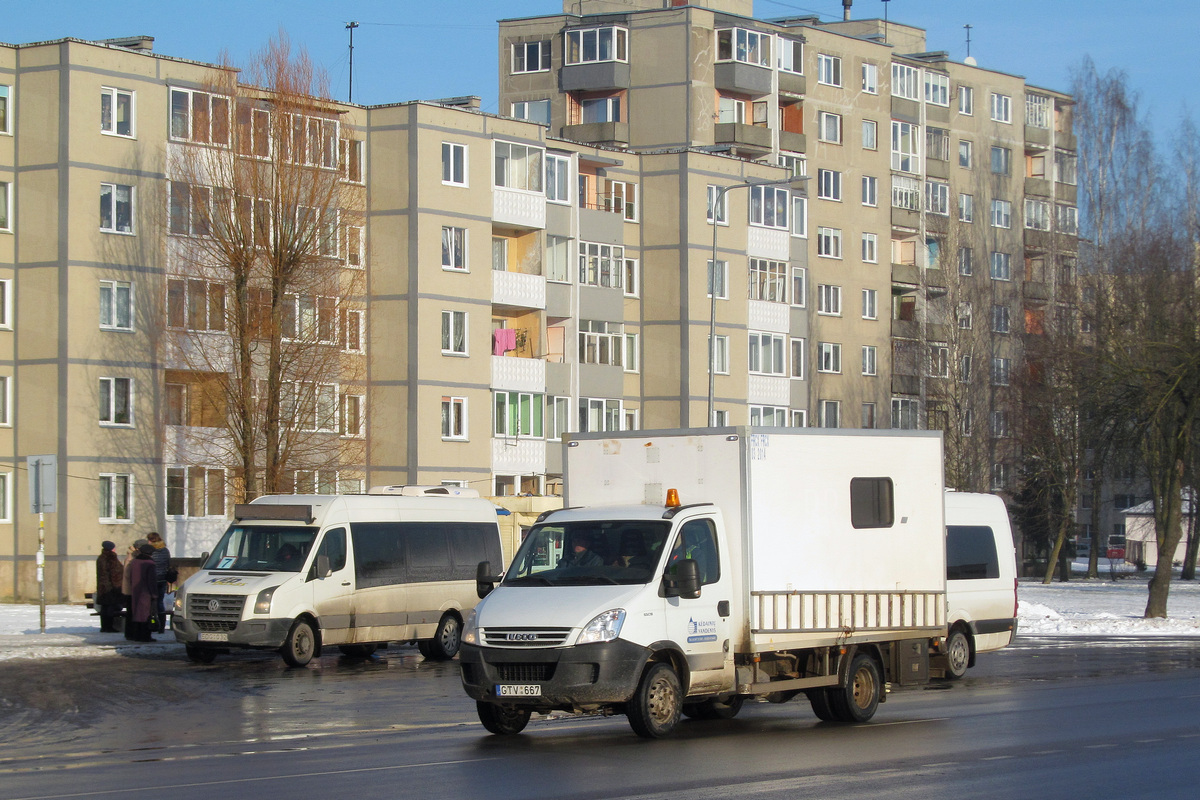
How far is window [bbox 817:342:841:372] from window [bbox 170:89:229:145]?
33.7 meters

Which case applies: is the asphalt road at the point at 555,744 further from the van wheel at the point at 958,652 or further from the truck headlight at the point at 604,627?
the truck headlight at the point at 604,627

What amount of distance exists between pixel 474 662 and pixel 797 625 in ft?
10.9

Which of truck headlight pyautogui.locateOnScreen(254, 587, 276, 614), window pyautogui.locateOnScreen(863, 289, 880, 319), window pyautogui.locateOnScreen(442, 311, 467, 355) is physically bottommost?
truck headlight pyautogui.locateOnScreen(254, 587, 276, 614)

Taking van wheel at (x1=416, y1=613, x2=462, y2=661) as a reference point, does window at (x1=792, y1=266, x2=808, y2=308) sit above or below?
above

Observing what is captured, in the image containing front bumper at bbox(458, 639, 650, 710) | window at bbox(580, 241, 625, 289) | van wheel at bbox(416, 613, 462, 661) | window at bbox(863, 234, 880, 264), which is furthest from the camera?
window at bbox(863, 234, 880, 264)

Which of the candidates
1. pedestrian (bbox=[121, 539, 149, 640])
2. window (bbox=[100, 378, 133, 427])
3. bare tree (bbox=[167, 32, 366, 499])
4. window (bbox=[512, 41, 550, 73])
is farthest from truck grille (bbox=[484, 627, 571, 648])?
window (bbox=[512, 41, 550, 73])

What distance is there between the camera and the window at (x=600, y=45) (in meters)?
68.1

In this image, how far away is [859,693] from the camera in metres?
16.4

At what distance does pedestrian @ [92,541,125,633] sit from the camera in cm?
2933

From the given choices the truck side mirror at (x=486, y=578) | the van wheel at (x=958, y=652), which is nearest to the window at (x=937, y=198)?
the van wheel at (x=958, y=652)

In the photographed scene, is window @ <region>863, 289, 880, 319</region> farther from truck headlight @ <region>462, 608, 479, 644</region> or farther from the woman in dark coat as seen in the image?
truck headlight @ <region>462, 608, 479, 644</region>

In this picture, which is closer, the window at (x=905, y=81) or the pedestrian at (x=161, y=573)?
the pedestrian at (x=161, y=573)

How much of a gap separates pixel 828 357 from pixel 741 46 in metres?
14.5

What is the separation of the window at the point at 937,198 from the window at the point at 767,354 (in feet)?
55.2
